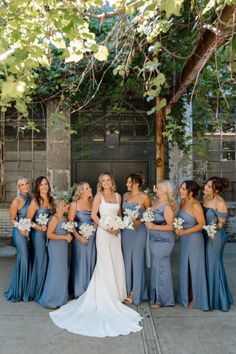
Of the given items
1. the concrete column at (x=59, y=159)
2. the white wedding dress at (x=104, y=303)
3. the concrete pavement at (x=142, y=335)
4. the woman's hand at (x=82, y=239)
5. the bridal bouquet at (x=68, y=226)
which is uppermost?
the concrete column at (x=59, y=159)

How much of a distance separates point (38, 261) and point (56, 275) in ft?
1.41

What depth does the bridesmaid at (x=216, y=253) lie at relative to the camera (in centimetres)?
585

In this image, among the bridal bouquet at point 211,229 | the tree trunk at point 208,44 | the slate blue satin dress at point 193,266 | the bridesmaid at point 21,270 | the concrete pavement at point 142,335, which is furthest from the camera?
the bridesmaid at point 21,270

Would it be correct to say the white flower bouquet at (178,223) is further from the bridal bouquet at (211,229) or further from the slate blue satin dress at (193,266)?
the bridal bouquet at (211,229)

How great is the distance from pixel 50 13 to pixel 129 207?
10.7 ft

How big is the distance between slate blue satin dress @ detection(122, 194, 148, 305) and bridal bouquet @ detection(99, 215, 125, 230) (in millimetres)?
330

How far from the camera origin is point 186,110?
32.0 feet

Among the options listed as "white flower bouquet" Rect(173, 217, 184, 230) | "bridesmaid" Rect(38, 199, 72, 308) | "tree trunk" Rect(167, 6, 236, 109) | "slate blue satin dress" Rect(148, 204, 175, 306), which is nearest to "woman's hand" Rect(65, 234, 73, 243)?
"bridesmaid" Rect(38, 199, 72, 308)

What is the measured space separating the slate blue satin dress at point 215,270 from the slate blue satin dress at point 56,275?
2.01 m

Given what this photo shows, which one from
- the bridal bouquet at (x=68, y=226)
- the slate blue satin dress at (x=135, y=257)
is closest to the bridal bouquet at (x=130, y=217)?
the slate blue satin dress at (x=135, y=257)

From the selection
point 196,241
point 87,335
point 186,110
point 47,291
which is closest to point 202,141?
point 186,110

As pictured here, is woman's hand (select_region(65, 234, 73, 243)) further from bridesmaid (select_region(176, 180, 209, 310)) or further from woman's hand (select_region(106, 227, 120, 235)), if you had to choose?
bridesmaid (select_region(176, 180, 209, 310))

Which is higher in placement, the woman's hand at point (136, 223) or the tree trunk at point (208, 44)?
the tree trunk at point (208, 44)

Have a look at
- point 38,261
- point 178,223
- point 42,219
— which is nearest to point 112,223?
point 178,223
